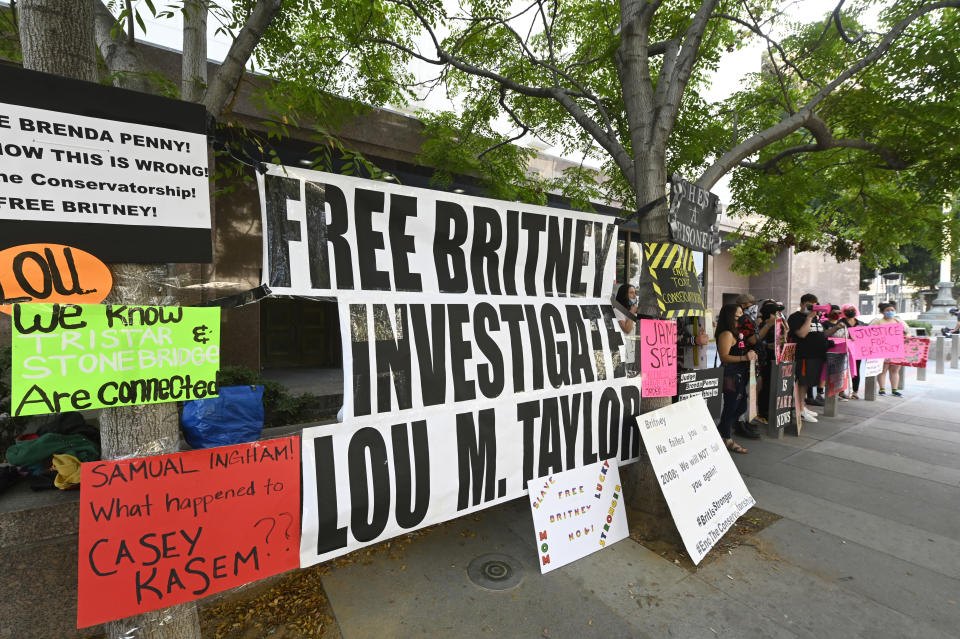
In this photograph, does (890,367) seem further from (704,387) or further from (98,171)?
(98,171)

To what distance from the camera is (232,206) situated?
26.3 ft

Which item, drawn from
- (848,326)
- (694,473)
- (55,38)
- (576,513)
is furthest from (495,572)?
(848,326)

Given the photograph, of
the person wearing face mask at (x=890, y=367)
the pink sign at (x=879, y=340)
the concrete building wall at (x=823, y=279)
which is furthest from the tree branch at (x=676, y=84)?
the concrete building wall at (x=823, y=279)

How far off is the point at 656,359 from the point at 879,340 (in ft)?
24.7

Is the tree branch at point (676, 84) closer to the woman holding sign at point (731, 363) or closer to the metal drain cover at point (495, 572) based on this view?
the woman holding sign at point (731, 363)

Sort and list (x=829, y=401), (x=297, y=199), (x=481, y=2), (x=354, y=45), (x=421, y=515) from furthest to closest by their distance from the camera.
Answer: (x=829, y=401) < (x=481, y=2) < (x=354, y=45) < (x=421, y=515) < (x=297, y=199)

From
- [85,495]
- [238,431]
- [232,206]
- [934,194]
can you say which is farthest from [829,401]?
[232,206]

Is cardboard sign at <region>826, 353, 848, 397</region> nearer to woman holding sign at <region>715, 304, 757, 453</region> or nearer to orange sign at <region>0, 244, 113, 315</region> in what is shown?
woman holding sign at <region>715, 304, 757, 453</region>

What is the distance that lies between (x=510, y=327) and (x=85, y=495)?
229 centimetres

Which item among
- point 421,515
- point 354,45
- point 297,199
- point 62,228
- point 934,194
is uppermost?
point 354,45

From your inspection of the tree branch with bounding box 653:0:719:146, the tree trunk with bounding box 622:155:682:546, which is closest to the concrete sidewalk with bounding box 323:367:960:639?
the tree trunk with bounding box 622:155:682:546

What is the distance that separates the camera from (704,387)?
4.52 m

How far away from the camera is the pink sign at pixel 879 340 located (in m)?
8.16

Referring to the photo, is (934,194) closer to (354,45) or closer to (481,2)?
(481,2)
